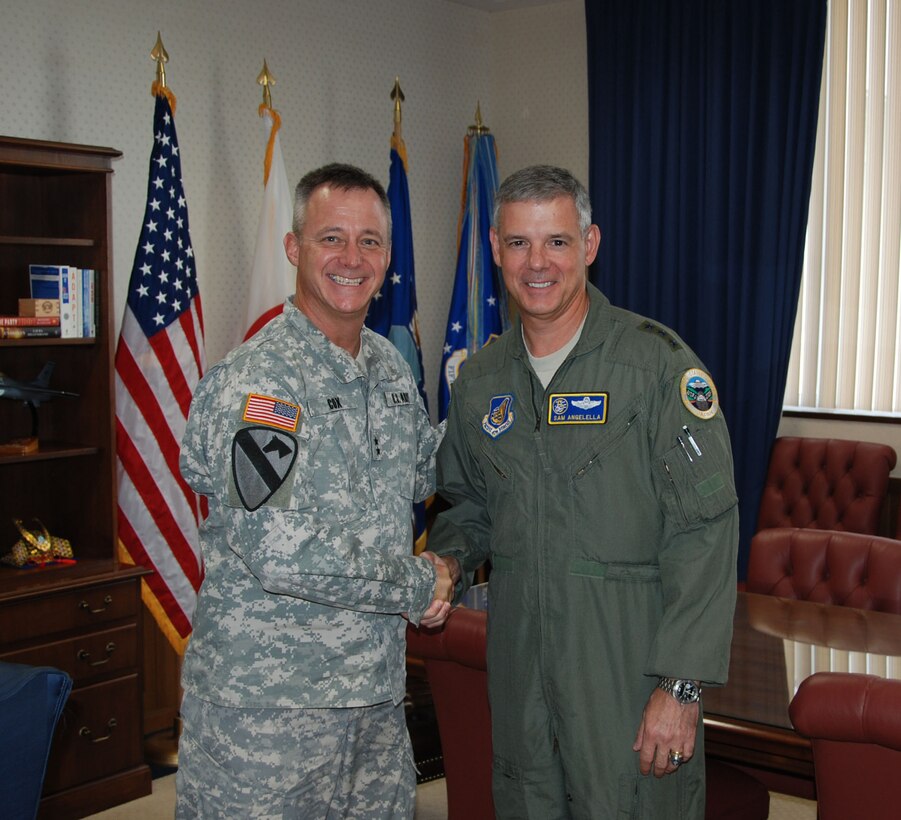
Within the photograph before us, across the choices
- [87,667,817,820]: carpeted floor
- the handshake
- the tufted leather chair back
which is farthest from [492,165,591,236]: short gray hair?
[87,667,817,820]: carpeted floor

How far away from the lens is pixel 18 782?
1.99 metres

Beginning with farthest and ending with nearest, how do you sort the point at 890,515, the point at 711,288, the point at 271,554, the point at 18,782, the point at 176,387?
the point at 711,288, the point at 890,515, the point at 176,387, the point at 18,782, the point at 271,554

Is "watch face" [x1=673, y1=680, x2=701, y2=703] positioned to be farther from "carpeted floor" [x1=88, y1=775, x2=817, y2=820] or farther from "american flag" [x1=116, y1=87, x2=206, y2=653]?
"american flag" [x1=116, y1=87, x2=206, y2=653]

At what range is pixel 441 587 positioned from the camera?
2090 mm

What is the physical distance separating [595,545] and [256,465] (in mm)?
616

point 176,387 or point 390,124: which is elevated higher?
point 390,124

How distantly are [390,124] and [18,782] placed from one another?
3900 mm

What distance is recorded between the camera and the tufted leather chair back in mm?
2971

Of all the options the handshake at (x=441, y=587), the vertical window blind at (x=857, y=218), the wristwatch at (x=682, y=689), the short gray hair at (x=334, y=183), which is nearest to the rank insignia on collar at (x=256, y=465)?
the handshake at (x=441, y=587)

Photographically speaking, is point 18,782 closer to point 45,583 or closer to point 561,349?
point 561,349

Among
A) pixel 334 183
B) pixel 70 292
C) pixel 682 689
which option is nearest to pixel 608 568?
pixel 682 689

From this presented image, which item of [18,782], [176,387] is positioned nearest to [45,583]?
[176,387]

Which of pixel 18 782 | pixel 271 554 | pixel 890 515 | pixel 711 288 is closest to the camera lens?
pixel 271 554

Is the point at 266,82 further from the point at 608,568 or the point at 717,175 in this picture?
the point at 608,568
